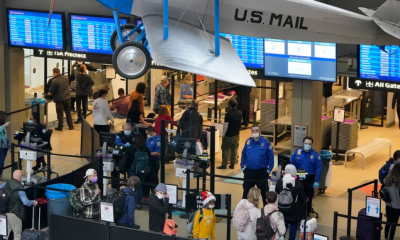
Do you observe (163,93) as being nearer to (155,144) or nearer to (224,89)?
(224,89)

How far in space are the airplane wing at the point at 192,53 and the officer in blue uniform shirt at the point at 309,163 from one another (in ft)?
7.23

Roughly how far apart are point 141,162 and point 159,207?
2.89m

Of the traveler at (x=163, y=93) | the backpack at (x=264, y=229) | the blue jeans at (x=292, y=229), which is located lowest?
the blue jeans at (x=292, y=229)

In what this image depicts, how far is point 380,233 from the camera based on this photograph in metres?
12.7

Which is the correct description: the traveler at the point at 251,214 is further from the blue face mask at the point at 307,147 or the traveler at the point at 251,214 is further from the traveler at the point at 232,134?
the traveler at the point at 232,134

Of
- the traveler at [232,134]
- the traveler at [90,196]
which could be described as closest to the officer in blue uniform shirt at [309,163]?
the traveler at [232,134]

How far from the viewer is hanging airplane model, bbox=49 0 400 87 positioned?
11.5 metres

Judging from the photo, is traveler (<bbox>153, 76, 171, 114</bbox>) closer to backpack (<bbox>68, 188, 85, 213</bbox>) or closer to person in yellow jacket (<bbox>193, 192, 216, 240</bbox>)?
backpack (<bbox>68, 188, 85, 213</bbox>)

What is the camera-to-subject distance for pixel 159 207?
37.6ft

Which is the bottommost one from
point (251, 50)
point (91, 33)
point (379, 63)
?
point (379, 63)

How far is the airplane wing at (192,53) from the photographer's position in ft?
35.5

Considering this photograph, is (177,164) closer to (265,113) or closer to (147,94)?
(265,113)

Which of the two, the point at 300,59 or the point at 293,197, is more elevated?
the point at 300,59

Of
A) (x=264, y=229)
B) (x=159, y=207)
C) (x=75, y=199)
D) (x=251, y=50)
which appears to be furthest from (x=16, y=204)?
(x=251, y=50)
